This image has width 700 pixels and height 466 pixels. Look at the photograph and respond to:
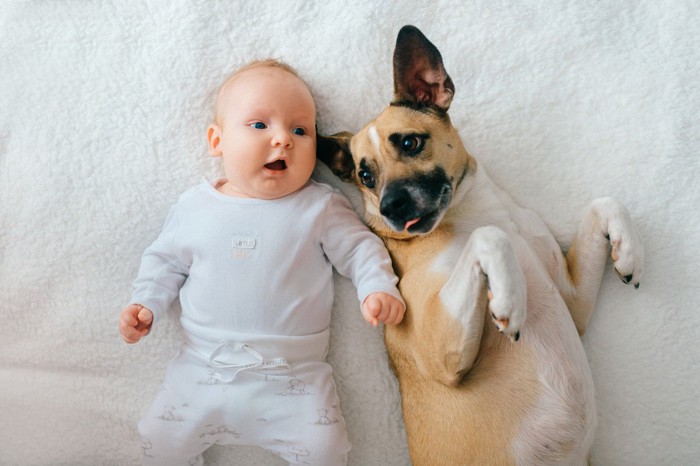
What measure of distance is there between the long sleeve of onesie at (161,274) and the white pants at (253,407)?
0.83 feet

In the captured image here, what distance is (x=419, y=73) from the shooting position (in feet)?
7.61

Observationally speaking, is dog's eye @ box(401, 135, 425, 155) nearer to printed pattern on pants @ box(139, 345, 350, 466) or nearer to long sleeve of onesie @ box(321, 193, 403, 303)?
long sleeve of onesie @ box(321, 193, 403, 303)

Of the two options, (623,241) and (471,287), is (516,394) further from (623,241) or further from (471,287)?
(623,241)

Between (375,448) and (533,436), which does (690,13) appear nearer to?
(533,436)

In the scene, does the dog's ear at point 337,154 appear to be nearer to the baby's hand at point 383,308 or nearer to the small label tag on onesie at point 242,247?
the small label tag on onesie at point 242,247

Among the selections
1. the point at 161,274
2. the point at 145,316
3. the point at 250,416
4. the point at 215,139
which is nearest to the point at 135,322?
the point at 145,316

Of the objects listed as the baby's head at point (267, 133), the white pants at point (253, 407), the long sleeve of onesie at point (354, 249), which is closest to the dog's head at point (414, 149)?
the long sleeve of onesie at point (354, 249)

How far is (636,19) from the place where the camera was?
2.57 meters

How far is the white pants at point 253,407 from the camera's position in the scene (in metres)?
2.34

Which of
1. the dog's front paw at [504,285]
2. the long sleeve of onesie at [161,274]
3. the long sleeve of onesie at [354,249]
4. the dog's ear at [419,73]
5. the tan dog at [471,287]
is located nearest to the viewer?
the dog's front paw at [504,285]

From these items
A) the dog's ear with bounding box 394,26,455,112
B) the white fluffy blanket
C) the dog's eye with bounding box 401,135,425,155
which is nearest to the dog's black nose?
the dog's eye with bounding box 401,135,425,155

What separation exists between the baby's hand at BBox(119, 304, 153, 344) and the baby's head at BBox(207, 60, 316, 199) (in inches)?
22.9

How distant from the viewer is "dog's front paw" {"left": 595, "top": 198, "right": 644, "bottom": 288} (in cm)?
227

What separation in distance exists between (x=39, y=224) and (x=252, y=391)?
1.18 m
